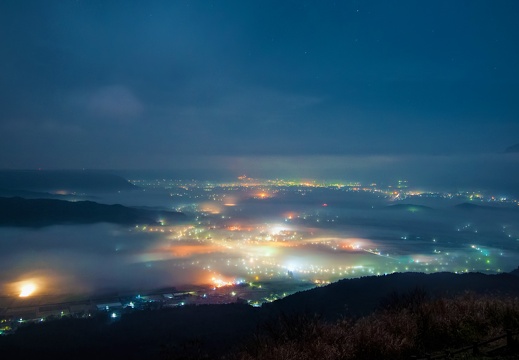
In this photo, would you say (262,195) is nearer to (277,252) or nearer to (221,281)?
(277,252)

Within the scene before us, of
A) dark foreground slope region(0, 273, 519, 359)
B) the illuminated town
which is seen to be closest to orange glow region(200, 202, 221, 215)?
the illuminated town

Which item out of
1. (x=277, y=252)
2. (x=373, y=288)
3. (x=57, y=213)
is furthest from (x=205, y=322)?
(x=57, y=213)

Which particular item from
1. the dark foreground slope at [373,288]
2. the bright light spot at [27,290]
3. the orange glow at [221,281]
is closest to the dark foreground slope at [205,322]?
the dark foreground slope at [373,288]

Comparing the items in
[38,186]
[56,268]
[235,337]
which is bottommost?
[56,268]

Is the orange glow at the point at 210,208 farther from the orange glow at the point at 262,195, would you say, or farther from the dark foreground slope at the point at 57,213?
the orange glow at the point at 262,195

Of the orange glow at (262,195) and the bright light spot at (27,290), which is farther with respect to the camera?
the orange glow at (262,195)

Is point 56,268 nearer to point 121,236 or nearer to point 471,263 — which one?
point 121,236

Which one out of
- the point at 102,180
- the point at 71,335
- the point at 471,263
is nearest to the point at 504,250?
the point at 471,263
